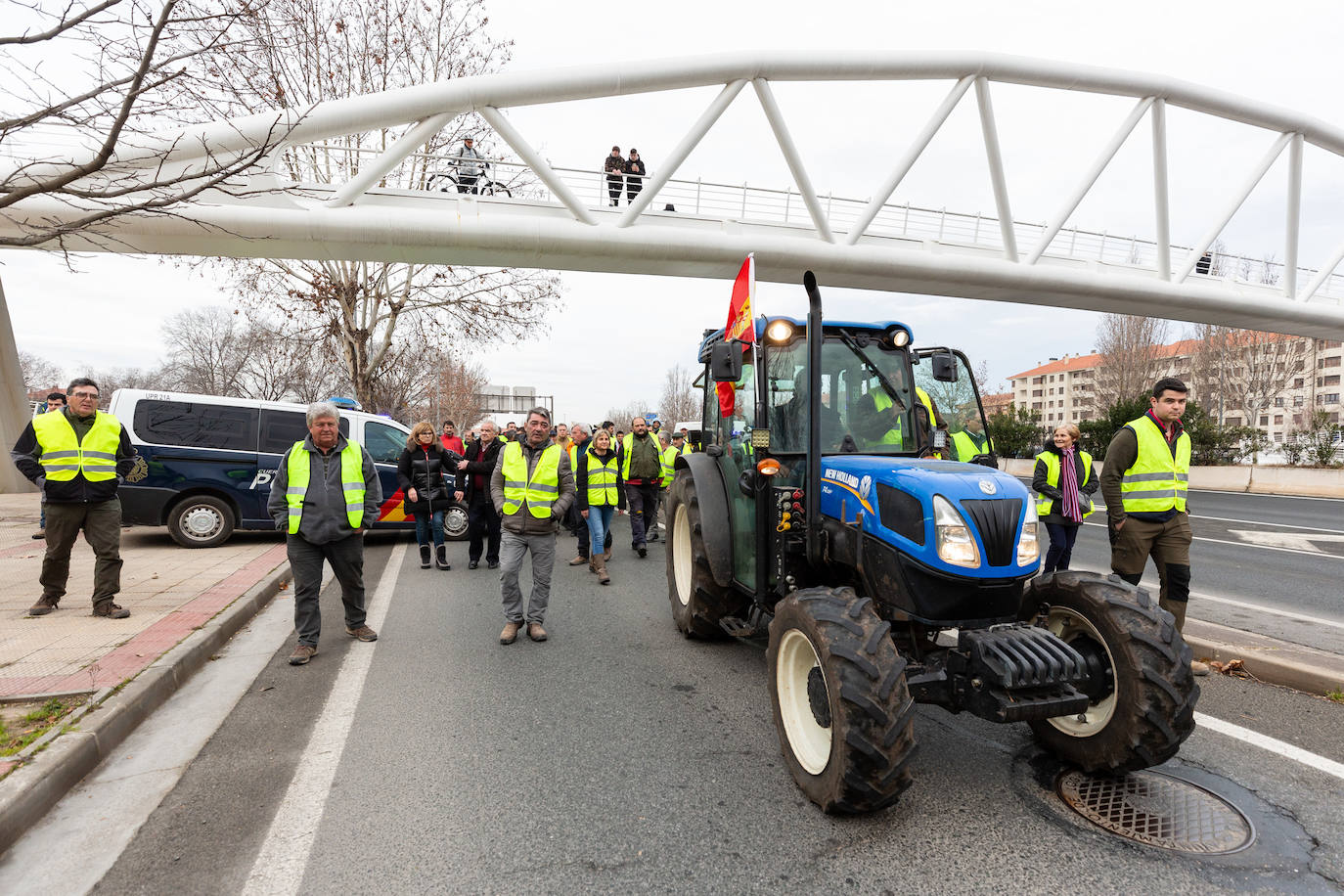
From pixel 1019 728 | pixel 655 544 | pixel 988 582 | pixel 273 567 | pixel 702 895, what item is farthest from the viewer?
pixel 655 544

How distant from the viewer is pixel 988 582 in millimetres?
3248

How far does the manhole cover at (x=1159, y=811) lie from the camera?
2797 millimetres

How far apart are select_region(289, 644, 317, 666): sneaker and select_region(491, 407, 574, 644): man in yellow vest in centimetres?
145

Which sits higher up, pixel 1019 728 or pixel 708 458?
pixel 708 458

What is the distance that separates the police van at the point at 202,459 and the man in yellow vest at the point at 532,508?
4753 mm

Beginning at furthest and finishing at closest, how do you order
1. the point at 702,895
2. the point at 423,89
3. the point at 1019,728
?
1. the point at 423,89
2. the point at 1019,728
3. the point at 702,895

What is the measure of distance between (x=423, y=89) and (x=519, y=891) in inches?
564

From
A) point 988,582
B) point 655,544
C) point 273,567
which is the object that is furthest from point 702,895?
point 655,544

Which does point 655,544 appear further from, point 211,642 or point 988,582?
point 988,582

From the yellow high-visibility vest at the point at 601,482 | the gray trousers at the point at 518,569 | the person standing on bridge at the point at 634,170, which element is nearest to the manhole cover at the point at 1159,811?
the gray trousers at the point at 518,569

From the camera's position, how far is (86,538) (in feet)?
19.2

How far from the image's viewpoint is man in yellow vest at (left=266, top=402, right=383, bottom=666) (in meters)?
5.36

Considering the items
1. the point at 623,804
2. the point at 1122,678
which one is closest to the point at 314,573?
the point at 623,804

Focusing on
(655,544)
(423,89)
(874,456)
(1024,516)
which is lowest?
(655,544)
